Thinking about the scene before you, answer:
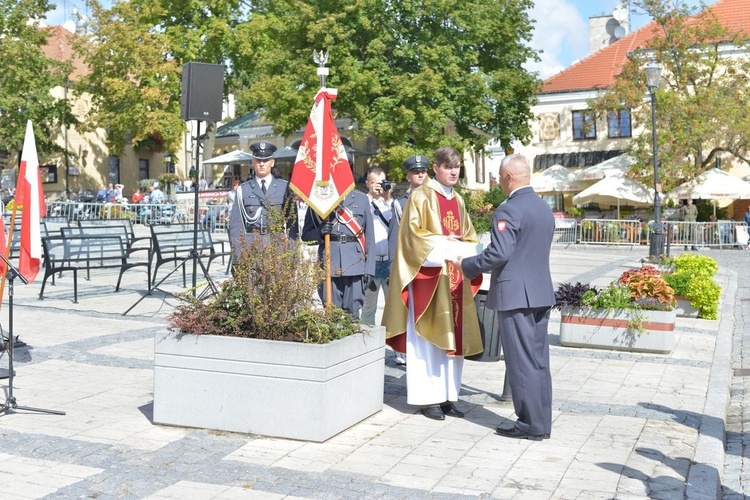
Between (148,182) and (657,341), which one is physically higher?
(148,182)

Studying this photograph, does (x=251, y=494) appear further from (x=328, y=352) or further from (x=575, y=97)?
(x=575, y=97)

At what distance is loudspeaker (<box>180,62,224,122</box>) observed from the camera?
444 inches

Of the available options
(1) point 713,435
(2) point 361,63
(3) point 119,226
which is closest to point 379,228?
(1) point 713,435

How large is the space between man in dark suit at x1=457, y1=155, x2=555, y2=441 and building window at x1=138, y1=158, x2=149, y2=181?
50.5 m

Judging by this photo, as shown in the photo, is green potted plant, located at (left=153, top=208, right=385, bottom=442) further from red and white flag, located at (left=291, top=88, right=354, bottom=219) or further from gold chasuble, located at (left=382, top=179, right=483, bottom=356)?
red and white flag, located at (left=291, top=88, right=354, bottom=219)

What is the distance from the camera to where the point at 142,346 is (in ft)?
31.4

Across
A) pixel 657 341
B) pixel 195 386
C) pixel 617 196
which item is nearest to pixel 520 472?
pixel 195 386

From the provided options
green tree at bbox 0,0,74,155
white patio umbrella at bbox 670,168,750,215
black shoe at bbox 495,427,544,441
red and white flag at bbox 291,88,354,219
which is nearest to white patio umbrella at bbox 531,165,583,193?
white patio umbrella at bbox 670,168,750,215

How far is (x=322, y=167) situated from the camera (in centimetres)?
754

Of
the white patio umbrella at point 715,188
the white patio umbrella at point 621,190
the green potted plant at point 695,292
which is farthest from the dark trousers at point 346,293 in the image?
the white patio umbrella at point 715,188

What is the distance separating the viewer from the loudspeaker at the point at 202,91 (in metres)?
11.3

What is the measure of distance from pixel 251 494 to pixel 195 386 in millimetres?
1461

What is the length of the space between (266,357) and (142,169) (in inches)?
2003

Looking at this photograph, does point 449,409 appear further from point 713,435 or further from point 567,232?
point 567,232
